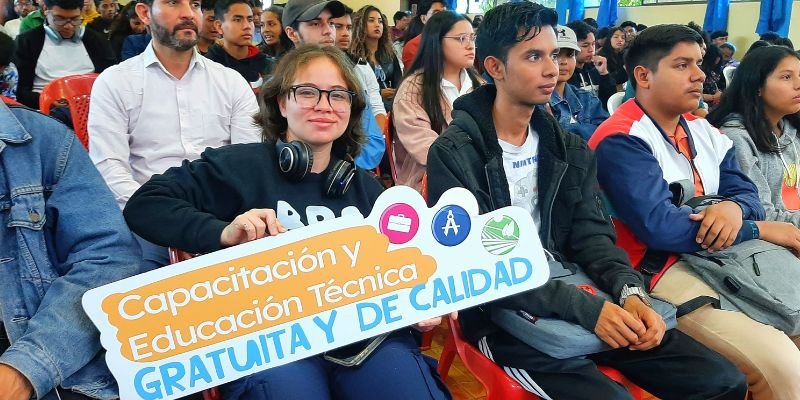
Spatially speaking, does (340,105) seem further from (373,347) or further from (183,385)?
(183,385)

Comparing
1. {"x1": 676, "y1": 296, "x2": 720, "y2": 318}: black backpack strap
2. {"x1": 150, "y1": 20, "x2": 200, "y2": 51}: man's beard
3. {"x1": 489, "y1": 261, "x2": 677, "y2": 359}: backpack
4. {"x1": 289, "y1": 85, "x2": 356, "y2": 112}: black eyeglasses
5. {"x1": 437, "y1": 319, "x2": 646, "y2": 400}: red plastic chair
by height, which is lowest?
{"x1": 437, "y1": 319, "x2": 646, "y2": 400}: red plastic chair

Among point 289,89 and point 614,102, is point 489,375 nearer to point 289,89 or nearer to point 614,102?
point 289,89

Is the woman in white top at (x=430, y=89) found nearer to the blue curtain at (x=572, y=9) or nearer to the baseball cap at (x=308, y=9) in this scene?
the baseball cap at (x=308, y=9)

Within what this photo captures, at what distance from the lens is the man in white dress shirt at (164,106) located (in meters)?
2.05

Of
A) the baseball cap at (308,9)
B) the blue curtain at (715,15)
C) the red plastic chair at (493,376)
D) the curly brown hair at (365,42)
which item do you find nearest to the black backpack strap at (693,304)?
the red plastic chair at (493,376)

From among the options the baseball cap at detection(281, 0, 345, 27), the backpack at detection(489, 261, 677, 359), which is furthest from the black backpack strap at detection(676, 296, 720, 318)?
the baseball cap at detection(281, 0, 345, 27)

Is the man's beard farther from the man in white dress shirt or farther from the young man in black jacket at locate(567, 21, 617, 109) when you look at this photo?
the young man in black jacket at locate(567, 21, 617, 109)

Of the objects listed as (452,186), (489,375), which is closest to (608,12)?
(452,186)

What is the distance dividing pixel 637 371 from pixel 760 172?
1138 mm

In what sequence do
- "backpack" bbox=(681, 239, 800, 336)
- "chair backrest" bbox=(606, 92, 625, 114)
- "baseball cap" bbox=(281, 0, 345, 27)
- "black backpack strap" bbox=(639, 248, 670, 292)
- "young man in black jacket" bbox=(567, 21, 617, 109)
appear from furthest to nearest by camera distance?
"young man in black jacket" bbox=(567, 21, 617, 109) < "baseball cap" bbox=(281, 0, 345, 27) < "chair backrest" bbox=(606, 92, 625, 114) < "black backpack strap" bbox=(639, 248, 670, 292) < "backpack" bbox=(681, 239, 800, 336)

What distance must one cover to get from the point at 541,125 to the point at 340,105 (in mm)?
611

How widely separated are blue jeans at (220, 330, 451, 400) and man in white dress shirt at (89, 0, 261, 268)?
1014 mm

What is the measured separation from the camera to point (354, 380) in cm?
130

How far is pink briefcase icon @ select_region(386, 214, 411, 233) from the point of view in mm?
1225
